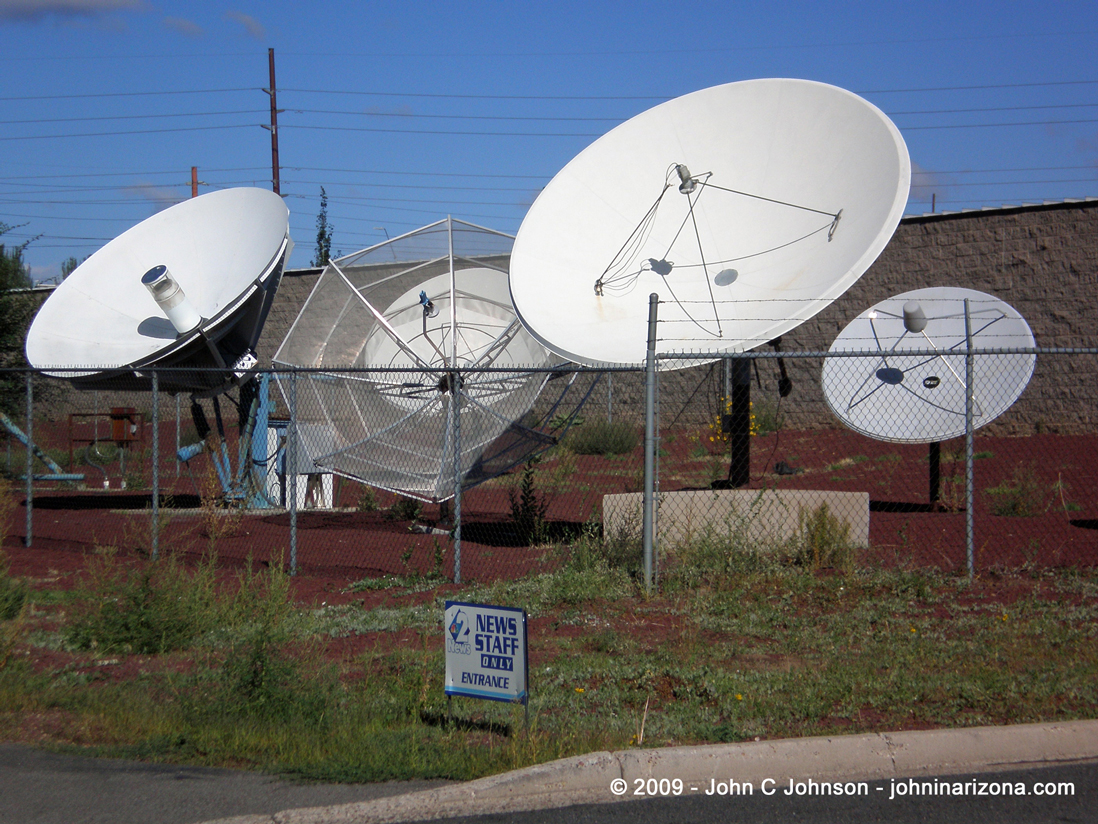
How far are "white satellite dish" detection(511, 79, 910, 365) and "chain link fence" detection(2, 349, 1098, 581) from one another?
690 mm

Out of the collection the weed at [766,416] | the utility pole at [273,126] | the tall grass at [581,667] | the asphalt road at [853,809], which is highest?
the utility pole at [273,126]

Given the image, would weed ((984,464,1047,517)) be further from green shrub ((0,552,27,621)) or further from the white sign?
green shrub ((0,552,27,621))

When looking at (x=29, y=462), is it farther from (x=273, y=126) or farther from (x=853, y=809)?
(x=273, y=126)

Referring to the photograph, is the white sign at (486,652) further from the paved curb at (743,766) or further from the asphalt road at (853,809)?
the asphalt road at (853,809)

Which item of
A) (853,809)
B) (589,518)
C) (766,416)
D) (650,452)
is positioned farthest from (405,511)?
(766,416)

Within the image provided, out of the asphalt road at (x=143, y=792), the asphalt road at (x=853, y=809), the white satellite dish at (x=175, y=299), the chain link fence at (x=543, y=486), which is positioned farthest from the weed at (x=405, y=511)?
the asphalt road at (x=853, y=809)

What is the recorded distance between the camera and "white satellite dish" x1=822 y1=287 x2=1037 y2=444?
1345 centimetres

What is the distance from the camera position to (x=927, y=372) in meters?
14.3

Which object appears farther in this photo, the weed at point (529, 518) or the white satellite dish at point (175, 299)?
the white satellite dish at point (175, 299)

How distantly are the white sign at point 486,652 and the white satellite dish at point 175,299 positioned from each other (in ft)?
28.2

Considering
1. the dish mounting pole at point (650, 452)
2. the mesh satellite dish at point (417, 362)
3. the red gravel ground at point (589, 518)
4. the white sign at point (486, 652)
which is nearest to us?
the white sign at point (486, 652)

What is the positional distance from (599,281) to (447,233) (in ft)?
9.08

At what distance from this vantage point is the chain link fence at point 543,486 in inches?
394

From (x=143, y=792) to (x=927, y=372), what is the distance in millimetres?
12543
